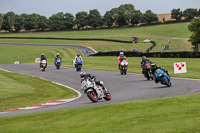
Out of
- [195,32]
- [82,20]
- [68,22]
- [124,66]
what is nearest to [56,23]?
[68,22]

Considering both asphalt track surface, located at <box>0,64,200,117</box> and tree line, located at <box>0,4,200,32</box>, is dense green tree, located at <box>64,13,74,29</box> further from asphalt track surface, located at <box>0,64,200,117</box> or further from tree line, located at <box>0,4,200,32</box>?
asphalt track surface, located at <box>0,64,200,117</box>

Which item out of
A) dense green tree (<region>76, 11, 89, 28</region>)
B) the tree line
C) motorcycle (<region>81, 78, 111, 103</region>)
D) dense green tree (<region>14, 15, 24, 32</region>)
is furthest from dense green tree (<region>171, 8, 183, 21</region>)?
motorcycle (<region>81, 78, 111, 103</region>)

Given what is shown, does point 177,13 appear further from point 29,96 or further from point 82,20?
point 29,96

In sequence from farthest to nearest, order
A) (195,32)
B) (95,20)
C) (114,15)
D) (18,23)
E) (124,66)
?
(114,15) → (95,20) → (18,23) → (195,32) → (124,66)

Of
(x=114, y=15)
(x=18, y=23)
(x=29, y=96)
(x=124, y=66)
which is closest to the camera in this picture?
(x=29, y=96)

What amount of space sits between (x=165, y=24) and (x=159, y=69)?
404 ft

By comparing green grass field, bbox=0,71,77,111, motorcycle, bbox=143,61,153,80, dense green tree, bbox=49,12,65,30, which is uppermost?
dense green tree, bbox=49,12,65,30

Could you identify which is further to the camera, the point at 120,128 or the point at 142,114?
the point at 142,114

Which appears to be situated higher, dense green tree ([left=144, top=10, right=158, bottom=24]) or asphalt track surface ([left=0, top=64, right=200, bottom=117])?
dense green tree ([left=144, top=10, right=158, bottom=24])

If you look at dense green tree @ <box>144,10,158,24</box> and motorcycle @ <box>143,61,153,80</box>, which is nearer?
motorcycle @ <box>143,61,153,80</box>

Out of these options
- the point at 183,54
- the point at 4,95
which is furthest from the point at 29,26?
the point at 4,95

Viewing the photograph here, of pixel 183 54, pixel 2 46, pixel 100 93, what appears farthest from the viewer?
pixel 2 46

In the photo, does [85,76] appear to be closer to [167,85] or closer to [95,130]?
[167,85]

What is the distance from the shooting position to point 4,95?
1795 centimetres
